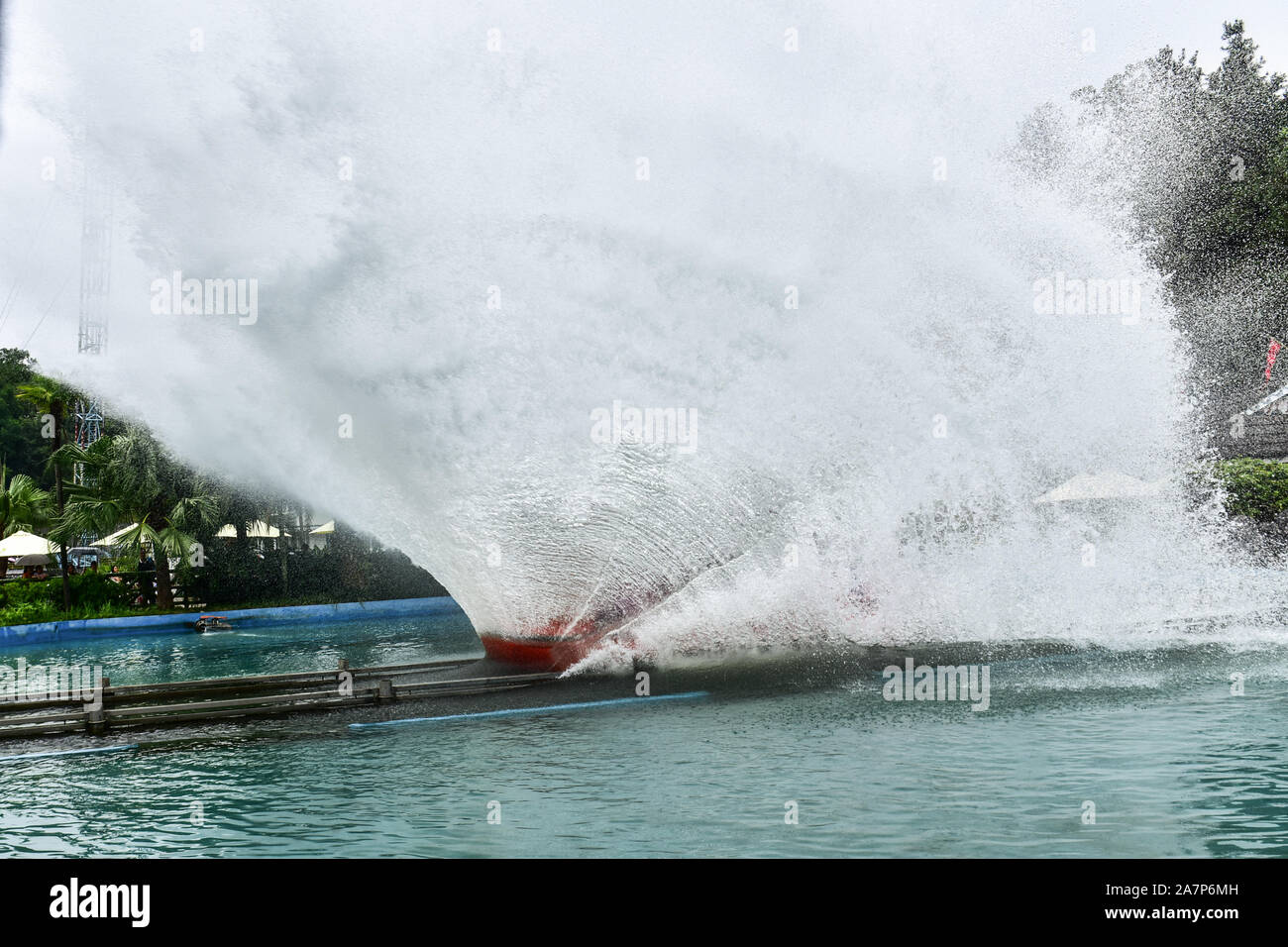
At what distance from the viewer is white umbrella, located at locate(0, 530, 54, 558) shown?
27734 mm

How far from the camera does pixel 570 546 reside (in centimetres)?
1184

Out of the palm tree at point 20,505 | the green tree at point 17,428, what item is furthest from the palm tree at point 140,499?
the green tree at point 17,428

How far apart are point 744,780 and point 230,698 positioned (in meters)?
6.36

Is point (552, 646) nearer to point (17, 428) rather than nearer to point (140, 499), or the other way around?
point (140, 499)

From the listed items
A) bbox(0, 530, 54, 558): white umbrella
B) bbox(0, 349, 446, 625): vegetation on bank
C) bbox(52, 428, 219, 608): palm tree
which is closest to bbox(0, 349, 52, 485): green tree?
bbox(0, 349, 446, 625): vegetation on bank

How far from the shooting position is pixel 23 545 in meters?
28.2

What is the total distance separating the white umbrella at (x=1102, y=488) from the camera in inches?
498

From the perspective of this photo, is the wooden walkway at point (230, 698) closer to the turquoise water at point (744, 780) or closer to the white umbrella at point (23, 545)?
the turquoise water at point (744, 780)

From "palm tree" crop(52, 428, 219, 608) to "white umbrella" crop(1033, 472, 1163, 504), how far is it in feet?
75.2

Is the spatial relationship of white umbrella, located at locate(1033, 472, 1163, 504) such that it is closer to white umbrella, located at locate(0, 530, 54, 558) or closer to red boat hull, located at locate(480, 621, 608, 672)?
red boat hull, located at locate(480, 621, 608, 672)
